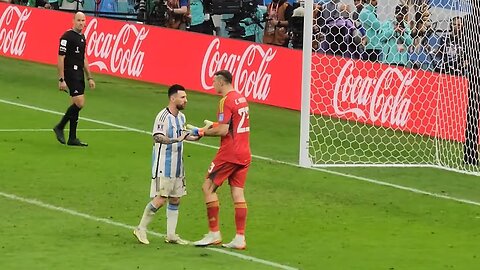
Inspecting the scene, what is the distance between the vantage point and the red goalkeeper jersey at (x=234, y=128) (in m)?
14.5

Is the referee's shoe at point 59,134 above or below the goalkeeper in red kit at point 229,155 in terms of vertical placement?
below

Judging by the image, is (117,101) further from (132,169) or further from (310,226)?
(310,226)

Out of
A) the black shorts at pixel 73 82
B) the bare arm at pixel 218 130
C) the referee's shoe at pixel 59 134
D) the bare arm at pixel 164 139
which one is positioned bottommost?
the referee's shoe at pixel 59 134

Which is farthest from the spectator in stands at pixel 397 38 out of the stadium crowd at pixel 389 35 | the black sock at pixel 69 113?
the black sock at pixel 69 113

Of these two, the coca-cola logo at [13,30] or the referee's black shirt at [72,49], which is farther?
Answer: the coca-cola logo at [13,30]

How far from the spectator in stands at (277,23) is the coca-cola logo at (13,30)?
659 cm

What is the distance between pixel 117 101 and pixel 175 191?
13.7 metres

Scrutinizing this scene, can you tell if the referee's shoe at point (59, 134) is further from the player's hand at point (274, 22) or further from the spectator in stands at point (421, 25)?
the player's hand at point (274, 22)

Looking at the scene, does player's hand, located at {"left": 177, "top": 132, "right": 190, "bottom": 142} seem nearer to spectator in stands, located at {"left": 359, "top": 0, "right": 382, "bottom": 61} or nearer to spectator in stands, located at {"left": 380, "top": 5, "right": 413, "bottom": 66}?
spectator in stands, located at {"left": 380, "top": 5, "right": 413, "bottom": 66}

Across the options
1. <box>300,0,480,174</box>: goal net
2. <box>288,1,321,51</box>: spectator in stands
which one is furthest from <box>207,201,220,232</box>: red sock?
<box>288,1,321,51</box>: spectator in stands

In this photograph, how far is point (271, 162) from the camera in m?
21.2

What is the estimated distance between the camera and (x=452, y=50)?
75.6 feet

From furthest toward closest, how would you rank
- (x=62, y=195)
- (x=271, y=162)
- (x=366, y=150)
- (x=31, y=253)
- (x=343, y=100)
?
(x=343, y=100) < (x=366, y=150) < (x=271, y=162) < (x=62, y=195) < (x=31, y=253)

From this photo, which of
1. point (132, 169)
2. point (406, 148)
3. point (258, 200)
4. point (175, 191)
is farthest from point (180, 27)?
point (175, 191)
